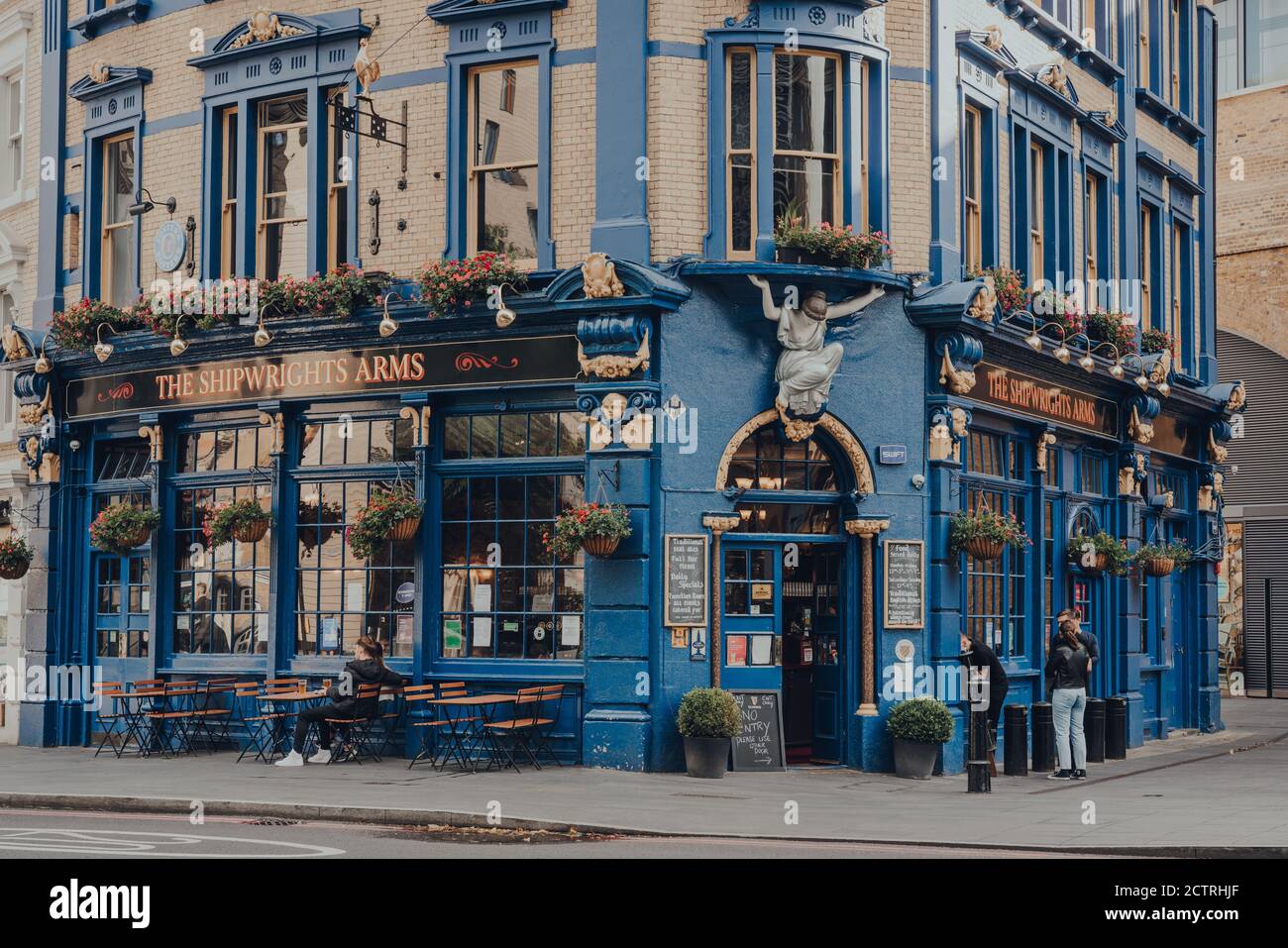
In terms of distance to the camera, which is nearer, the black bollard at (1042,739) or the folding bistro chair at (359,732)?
the folding bistro chair at (359,732)

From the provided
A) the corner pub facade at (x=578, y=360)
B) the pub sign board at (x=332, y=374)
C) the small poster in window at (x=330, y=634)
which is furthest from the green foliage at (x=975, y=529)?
the small poster in window at (x=330, y=634)

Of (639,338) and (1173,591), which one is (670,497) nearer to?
(639,338)

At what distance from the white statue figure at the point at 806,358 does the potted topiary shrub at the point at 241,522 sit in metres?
6.47

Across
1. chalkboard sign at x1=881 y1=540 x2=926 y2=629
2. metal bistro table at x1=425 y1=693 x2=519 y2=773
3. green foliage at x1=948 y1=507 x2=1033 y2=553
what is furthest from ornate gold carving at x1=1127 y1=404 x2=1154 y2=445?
metal bistro table at x1=425 y1=693 x2=519 y2=773

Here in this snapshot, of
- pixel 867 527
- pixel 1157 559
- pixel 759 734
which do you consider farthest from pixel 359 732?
pixel 1157 559

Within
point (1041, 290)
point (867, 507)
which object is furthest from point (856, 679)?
point (1041, 290)

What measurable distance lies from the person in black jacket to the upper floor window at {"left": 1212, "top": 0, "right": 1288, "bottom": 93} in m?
25.2

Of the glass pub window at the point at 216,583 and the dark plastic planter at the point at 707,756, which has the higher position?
the glass pub window at the point at 216,583

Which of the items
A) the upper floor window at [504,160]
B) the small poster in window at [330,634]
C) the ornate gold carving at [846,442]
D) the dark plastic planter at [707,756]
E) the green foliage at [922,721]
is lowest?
the dark plastic planter at [707,756]

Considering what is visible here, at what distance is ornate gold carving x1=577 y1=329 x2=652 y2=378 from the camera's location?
712 inches

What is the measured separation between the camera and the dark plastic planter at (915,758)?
18359mm

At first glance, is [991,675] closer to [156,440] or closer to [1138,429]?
[1138,429]

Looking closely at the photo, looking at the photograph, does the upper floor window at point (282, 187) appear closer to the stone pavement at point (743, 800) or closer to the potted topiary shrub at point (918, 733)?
the stone pavement at point (743, 800)
